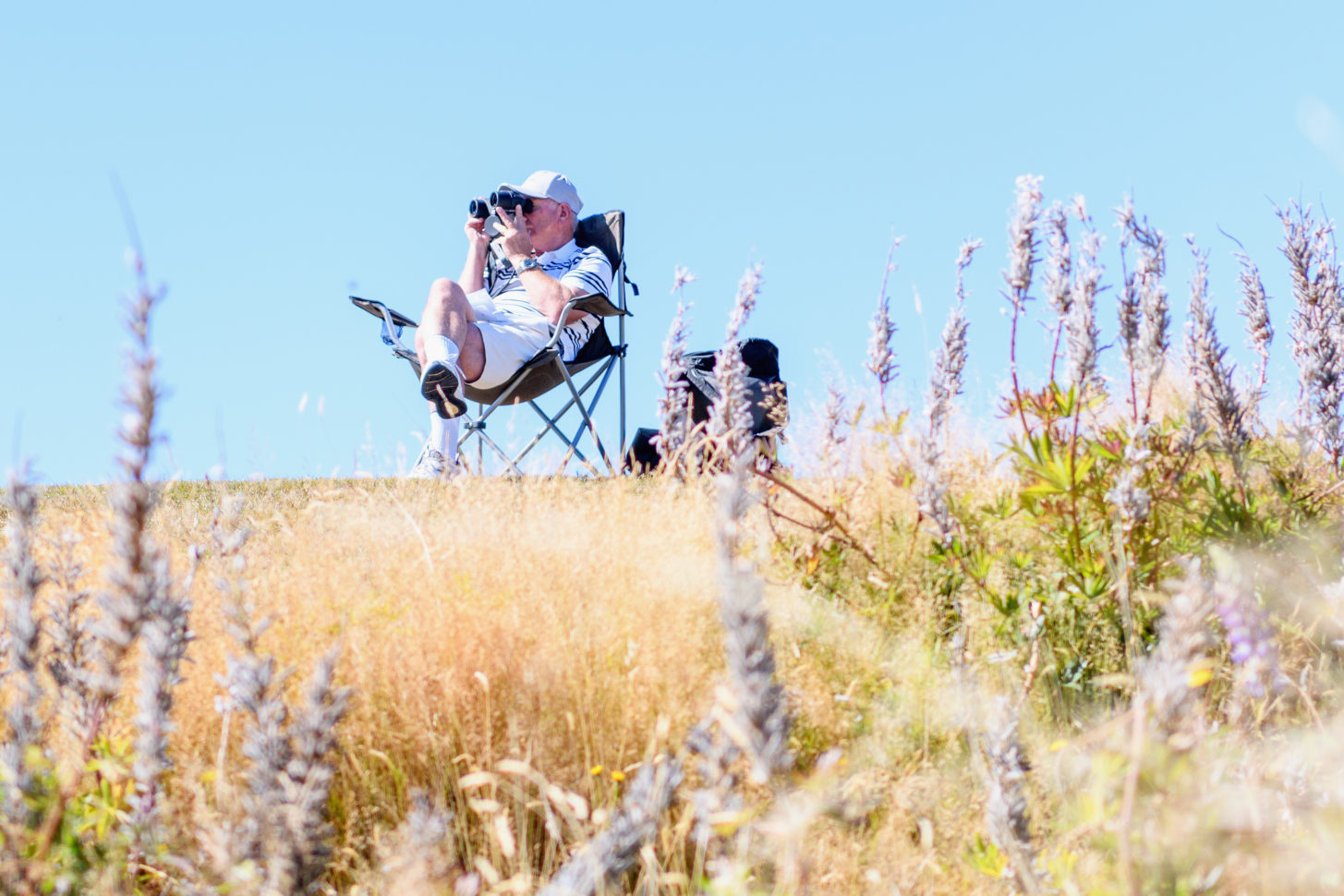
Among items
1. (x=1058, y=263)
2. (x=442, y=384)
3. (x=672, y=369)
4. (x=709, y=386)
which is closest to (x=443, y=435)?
(x=442, y=384)

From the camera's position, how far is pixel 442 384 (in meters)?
5.87

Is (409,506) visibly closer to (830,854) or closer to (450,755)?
(450,755)

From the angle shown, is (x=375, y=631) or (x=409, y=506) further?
(x=409, y=506)

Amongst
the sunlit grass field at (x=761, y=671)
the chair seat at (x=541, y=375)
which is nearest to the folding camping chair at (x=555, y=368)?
the chair seat at (x=541, y=375)

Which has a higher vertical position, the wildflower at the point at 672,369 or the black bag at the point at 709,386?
the black bag at the point at 709,386

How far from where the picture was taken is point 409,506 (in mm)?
3355

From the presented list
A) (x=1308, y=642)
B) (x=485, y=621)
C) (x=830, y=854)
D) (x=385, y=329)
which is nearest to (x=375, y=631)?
(x=485, y=621)

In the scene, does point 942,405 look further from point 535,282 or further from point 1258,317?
point 535,282

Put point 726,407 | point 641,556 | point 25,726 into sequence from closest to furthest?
1. point 25,726
2. point 726,407
3. point 641,556

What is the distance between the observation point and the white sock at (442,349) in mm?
5934

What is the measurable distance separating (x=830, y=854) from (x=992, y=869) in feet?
1.04

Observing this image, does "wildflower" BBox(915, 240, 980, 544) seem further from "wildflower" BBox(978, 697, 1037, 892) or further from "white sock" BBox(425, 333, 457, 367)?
"white sock" BBox(425, 333, 457, 367)

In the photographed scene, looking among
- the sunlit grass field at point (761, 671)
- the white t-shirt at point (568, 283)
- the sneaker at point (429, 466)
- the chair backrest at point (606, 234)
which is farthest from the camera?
the chair backrest at point (606, 234)

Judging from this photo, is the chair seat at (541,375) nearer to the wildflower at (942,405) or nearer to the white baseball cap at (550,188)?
the white baseball cap at (550,188)
